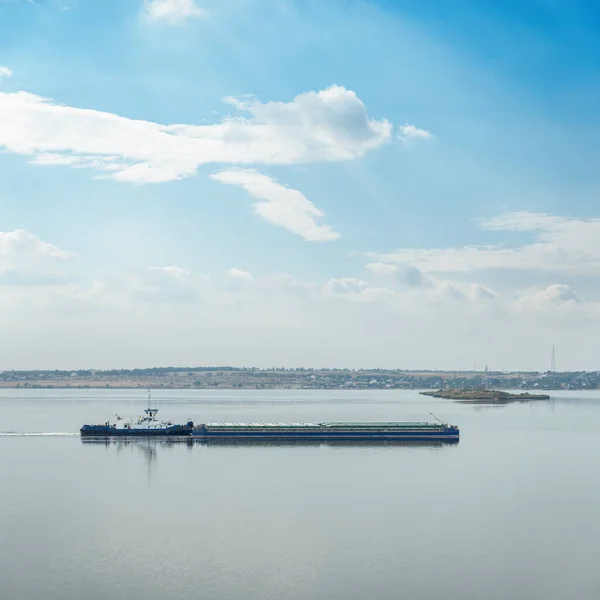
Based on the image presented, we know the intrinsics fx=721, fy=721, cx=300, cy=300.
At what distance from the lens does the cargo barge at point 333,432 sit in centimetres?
9494

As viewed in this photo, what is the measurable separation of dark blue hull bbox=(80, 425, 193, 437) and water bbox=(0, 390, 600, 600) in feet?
54.2

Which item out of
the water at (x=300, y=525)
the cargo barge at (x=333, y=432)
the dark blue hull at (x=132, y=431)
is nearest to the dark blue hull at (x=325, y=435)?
the cargo barge at (x=333, y=432)

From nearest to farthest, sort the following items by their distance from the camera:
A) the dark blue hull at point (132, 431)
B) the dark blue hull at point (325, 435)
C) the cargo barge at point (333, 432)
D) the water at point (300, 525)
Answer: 1. the water at point (300, 525)
2. the dark blue hull at point (325, 435)
3. the cargo barge at point (333, 432)
4. the dark blue hull at point (132, 431)

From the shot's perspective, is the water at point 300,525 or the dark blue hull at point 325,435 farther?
the dark blue hull at point 325,435

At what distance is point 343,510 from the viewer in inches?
1944

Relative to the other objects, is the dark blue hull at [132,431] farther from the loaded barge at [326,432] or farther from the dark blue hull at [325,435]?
the dark blue hull at [325,435]

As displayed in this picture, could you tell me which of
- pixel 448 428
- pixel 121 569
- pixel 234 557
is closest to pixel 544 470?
pixel 448 428

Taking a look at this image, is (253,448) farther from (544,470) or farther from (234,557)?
(234,557)

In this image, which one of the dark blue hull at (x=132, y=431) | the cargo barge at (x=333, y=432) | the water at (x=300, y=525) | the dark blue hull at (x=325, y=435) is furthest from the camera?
the dark blue hull at (x=132, y=431)

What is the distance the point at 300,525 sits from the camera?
4484cm

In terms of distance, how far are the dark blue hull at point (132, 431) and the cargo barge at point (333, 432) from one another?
9.80ft

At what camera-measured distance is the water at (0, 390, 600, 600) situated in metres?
33.9

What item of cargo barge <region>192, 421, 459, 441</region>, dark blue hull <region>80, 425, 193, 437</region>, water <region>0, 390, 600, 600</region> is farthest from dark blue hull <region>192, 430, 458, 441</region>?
water <region>0, 390, 600, 600</region>

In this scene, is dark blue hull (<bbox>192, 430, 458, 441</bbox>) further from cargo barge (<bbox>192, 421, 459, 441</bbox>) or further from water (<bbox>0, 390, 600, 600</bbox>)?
water (<bbox>0, 390, 600, 600</bbox>)
